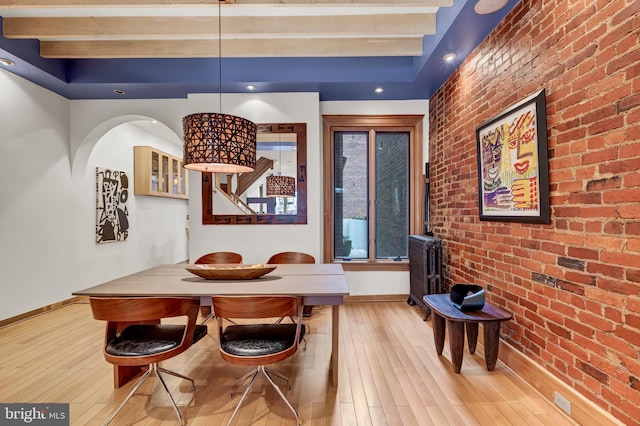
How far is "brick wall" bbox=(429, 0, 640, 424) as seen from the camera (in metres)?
1.44

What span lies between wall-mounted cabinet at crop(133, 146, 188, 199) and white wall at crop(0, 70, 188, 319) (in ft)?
1.02

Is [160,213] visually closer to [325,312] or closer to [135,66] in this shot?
[135,66]

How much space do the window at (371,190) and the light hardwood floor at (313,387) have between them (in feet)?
4.58

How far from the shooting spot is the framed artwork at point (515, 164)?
1961 mm

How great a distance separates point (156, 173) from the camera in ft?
18.0

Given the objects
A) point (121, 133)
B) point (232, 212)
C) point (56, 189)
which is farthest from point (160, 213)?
point (232, 212)

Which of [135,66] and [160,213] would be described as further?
[160,213]

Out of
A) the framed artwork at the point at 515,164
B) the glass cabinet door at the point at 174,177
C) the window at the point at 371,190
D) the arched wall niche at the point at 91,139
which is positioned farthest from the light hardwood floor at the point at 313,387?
the glass cabinet door at the point at 174,177

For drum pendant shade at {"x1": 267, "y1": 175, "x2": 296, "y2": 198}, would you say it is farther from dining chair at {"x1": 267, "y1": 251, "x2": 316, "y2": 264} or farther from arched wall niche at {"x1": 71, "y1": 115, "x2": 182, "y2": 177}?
arched wall niche at {"x1": 71, "y1": 115, "x2": 182, "y2": 177}

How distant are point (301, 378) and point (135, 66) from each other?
154 inches

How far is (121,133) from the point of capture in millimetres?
4949

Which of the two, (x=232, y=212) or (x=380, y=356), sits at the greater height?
(x=232, y=212)

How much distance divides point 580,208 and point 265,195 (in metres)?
3.14

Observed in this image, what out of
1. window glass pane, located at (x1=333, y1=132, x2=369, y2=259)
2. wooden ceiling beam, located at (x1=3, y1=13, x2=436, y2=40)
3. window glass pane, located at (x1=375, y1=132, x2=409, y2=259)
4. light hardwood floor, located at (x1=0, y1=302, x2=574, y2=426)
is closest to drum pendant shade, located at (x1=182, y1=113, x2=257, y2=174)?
wooden ceiling beam, located at (x1=3, y1=13, x2=436, y2=40)
